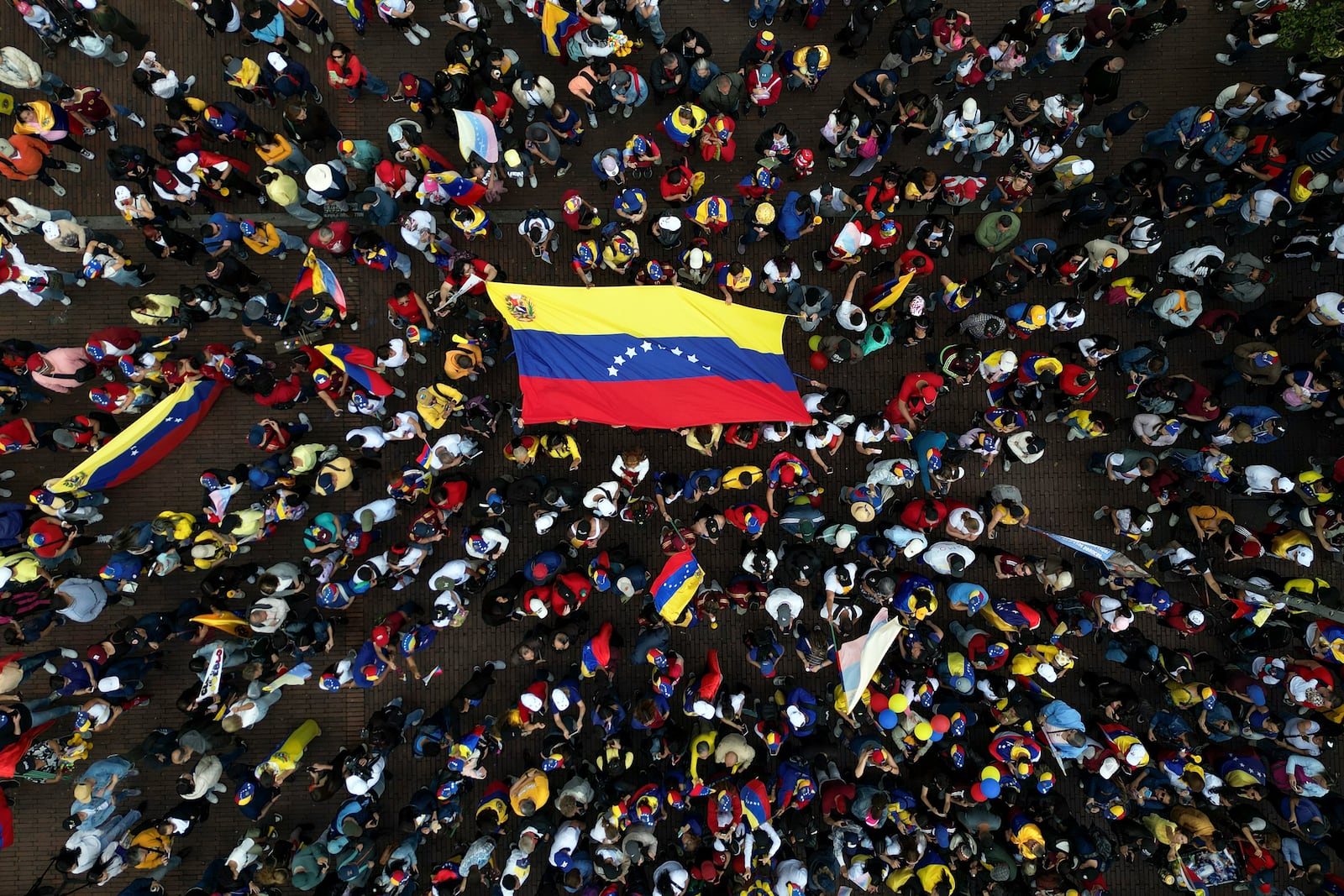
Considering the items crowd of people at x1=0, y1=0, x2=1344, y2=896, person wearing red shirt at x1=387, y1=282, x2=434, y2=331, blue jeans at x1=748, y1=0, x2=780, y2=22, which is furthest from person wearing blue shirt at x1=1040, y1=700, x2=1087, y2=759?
blue jeans at x1=748, y1=0, x2=780, y2=22

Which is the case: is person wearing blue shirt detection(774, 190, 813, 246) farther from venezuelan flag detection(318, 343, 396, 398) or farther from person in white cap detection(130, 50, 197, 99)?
person in white cap detection(130, 50, 197, 99)

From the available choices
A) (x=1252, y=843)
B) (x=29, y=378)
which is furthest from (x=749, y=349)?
(x=29, y=378)

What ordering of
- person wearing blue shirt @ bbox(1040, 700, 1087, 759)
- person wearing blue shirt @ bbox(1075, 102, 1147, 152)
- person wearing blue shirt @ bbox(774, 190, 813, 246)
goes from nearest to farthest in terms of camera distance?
person wearing blue shirt @ bbox(1040, 700, 1087, 759) → person wearing blue shirt @ bbox(774, 190, 813, 246) → person wearing blue shirt @ bbox(1075, 102, 1147, 152)

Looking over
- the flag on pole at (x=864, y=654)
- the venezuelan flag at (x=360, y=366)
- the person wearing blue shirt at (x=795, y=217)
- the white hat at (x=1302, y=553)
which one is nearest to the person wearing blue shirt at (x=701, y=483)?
the flag on pole at (x=864, y=654)

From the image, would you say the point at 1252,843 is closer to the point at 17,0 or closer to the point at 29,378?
the point at 29,378

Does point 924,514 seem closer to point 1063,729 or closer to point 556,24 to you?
point 1063,729

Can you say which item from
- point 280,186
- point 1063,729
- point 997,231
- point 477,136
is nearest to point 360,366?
point 280,186
